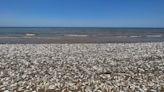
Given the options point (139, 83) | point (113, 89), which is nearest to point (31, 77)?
point (113, 89)

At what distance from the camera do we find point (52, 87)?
5828mm

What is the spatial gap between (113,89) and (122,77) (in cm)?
124

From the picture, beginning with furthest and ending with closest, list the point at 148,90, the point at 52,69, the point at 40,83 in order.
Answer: the point at 52,69 → the point at 40,83 → the point at 148,90

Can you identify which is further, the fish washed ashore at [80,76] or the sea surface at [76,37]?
the sea surface at [76,37]

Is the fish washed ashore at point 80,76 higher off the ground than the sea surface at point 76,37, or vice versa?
the fish washed ashore at point 80,76

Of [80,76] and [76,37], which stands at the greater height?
[80,76]

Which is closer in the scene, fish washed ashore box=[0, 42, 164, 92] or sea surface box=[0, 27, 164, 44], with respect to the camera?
fish washed ashore box=[0, 42, 164, 92]

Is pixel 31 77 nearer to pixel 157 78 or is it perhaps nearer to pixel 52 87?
pixel 52 87

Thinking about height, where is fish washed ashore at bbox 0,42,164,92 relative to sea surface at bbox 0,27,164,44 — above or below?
above

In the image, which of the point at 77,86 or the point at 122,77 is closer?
the point at 77,86

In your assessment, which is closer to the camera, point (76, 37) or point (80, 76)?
point (80, 76)

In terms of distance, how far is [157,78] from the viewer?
677 centimetres

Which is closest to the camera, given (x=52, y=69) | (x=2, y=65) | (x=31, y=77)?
(x=31, y=77)

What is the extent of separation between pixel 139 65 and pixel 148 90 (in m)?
3.01
